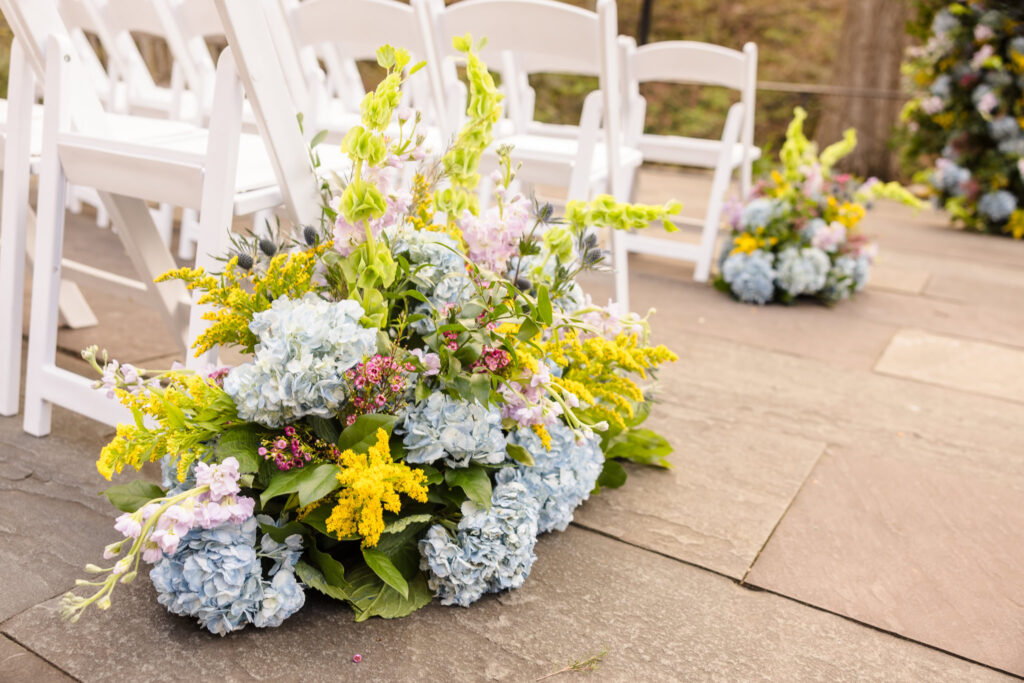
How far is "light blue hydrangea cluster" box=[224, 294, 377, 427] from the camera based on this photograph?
132cm

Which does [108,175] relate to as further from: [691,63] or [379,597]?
[691,63]

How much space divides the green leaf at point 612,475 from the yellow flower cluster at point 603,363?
13 centimetres

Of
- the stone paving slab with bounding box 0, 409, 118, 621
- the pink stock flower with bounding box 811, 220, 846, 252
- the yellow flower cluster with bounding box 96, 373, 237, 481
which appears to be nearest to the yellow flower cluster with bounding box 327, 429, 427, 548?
the yellow flower cluster with bounding box 96, 373, 237, 481

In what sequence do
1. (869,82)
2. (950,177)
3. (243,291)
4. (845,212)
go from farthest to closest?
(869,82)
(950,177)
(845,212)
(243,291)

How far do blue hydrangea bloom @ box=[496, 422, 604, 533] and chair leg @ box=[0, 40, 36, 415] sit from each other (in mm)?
1144

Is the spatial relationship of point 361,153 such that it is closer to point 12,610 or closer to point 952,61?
point 12,610

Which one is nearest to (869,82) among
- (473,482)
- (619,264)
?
(619,264)

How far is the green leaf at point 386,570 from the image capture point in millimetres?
1368

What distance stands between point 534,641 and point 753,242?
2658 millimetres

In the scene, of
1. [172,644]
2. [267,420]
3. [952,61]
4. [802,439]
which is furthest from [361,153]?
[952,61]

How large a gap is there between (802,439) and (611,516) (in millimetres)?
718

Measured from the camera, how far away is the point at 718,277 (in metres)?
3.90

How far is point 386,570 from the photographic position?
1.39m

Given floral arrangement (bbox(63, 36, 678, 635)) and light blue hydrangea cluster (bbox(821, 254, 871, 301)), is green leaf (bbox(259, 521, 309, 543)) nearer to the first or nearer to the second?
floral arrangement (bbox(63, 36, 678, 635))
